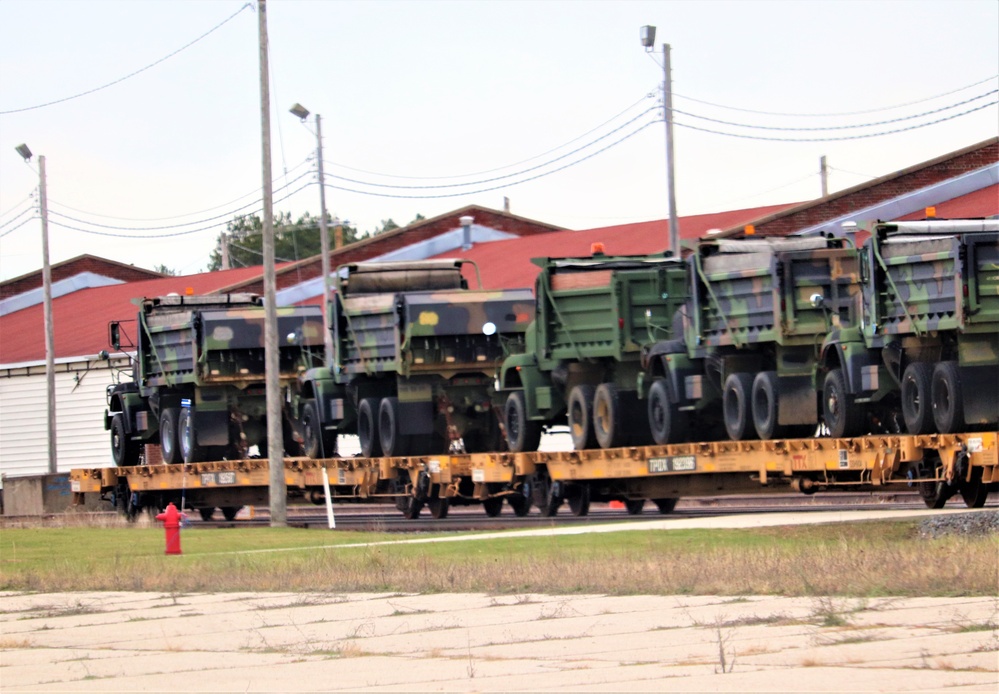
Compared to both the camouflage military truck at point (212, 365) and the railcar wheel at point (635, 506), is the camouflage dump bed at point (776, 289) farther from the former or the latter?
the camouflage military truck at point (212, 365)

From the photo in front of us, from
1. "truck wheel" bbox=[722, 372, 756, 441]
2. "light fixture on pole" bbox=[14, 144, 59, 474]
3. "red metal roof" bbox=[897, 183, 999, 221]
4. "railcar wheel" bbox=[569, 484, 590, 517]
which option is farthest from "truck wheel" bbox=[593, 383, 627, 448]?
"light fixture on pole" bbox=[14, 144, 59, 474]

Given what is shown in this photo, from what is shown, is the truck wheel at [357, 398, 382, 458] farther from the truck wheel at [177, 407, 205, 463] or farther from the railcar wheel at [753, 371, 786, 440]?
the railcar wheel at [753, 371, 786, 440]

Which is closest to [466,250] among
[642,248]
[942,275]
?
[642,248]

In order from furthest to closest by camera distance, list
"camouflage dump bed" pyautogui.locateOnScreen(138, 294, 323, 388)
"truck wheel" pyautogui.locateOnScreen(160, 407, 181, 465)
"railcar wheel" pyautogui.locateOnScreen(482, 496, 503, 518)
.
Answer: "truck wheel" pyautogui.locateOnScreen(160, 407, 181, 465), "camouflage dump bed" pyautogui.locateOnScreen(138, 294, 323, 388), "railcar wheel" pyautogui.locateOnScreen(482, 496, 503, 518)

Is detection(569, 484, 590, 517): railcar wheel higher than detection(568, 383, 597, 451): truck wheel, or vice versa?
detection(568, 383, 597, 451): truck wheel

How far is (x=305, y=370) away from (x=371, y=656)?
2390 centimetres

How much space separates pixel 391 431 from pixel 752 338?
27.7 ft

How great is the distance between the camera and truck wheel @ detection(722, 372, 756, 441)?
23484 mm

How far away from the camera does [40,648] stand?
11.4 m

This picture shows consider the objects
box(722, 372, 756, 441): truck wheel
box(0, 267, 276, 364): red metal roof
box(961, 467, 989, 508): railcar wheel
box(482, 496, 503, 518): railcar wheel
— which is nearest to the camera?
box(961, 467, 989, 508): railcar wheel

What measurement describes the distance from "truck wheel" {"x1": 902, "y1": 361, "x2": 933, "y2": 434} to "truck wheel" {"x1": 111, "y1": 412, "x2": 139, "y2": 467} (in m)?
20.5

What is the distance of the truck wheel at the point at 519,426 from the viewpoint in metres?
27.7

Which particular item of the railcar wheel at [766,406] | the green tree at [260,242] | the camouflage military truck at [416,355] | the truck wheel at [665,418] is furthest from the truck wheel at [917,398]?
the green tree at [260,242]

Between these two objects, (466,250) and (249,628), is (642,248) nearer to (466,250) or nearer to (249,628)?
(466,250)
